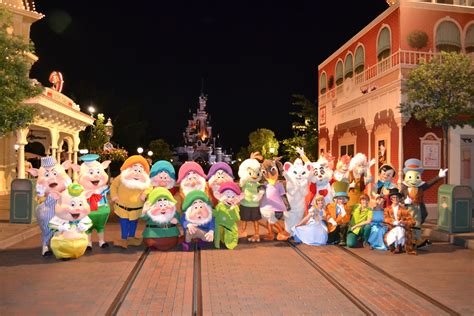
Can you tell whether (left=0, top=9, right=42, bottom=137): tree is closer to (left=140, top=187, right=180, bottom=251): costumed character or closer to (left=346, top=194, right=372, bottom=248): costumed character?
(left=140, top=187, right=180, bottom=251): costumed character

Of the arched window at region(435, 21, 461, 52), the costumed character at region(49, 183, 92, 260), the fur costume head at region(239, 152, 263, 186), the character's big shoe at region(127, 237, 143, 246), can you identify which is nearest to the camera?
the costumed character at region(49, 183, 92, 260)

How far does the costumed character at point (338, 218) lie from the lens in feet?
32.1

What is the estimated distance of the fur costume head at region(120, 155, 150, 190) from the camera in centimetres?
928

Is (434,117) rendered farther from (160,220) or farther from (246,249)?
(160,220)

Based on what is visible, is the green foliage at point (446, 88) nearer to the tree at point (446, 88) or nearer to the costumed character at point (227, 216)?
the tree at point (446, 88)

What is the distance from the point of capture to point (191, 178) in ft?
32.1

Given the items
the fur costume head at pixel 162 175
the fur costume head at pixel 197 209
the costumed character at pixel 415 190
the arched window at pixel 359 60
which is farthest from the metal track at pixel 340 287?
the arched window at pixel 359 60

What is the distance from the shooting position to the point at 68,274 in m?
7.15

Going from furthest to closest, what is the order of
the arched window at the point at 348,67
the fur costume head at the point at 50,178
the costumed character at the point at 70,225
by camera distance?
the arched window at the point at 348,67, the fur costume head at the point at 50,178, the costumed character at the point at 70,225

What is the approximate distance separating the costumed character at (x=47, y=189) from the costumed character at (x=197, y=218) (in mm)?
2343

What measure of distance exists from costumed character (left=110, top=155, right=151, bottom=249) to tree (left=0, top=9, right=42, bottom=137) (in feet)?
10.00

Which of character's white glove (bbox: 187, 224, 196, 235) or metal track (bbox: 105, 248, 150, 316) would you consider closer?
metal track (bbox: 105, 248, 150, 316)

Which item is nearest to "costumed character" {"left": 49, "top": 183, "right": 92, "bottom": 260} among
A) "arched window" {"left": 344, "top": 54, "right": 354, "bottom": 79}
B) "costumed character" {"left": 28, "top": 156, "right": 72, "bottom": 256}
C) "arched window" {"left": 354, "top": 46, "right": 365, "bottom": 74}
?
"costumed character" {"left": 28, "top": 156, "right": 72, "bottom": 256}

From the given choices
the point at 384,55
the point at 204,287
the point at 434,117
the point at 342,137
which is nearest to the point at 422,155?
the point at 434,117
